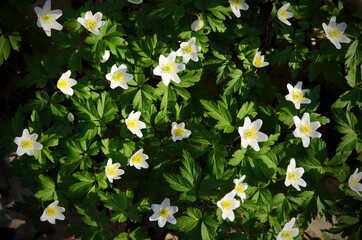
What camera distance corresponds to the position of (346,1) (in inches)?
136

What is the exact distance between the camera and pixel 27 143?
Result: 2.68m

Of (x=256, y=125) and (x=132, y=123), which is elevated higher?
(x=132, y=123)

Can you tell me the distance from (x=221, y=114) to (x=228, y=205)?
83 cm

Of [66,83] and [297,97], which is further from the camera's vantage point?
[297,97]

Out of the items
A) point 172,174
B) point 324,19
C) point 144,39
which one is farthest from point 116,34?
point 324,19

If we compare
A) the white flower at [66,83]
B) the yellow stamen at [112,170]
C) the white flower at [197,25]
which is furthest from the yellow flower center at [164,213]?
the white flower at [197,25]

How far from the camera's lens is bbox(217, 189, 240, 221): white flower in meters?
2.72

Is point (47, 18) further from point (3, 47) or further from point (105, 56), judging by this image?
point (105, 56)

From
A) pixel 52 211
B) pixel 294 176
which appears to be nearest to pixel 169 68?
pixel 294 176

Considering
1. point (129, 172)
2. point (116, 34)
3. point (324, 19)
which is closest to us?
point (116, 34)

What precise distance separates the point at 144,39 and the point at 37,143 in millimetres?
1339

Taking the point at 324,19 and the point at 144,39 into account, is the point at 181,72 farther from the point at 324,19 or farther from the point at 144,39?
the point at 324,19

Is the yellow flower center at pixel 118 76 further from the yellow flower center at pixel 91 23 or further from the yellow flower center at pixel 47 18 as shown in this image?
the yellow flower center at pixel 47 18

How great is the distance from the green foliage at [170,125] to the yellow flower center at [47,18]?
0.38 ft
